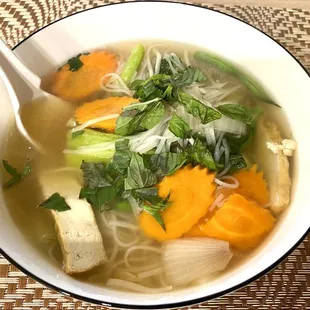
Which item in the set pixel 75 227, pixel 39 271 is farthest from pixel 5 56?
pixel 39 271

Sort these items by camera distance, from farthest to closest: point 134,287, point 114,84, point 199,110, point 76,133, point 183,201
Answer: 1. point 114,84
2. point 76,133
3. point 199,110
4. point 183,201
5. point 134,287

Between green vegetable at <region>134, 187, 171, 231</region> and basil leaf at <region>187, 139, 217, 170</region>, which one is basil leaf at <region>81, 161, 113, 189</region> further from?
basil leaf at <region>187, 139, 217, 170</region>

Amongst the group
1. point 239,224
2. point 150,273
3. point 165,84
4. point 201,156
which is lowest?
point 150,273

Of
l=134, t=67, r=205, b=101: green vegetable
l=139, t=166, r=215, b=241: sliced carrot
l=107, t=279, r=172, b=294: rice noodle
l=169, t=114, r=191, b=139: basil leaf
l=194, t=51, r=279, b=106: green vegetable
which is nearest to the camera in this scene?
l=107, t=279, r=172, b=294: rice noodle

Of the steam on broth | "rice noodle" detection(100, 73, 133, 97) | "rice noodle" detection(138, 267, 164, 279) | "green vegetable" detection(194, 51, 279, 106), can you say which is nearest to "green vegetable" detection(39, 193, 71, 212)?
the steam on broth

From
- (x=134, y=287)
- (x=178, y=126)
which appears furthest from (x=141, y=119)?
(x=134, y=287)

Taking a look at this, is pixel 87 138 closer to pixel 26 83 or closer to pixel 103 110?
pixel 103 110
